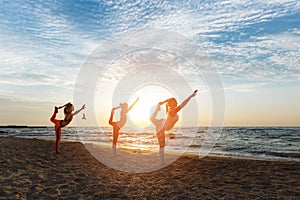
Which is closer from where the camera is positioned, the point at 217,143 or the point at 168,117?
the point at 168,117

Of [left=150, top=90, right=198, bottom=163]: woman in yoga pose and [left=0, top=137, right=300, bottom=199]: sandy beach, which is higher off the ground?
[left=150, top=90, right=198, bottom=163]: woman in yoga pose

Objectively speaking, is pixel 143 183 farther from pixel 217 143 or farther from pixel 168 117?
pixel 217 143

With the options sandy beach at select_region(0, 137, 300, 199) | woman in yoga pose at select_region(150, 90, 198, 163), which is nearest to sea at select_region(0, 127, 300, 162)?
woman in yoga pose at select_region(150, 90, 198, 163)

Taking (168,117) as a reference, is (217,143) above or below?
below

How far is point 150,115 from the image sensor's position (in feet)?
37.6

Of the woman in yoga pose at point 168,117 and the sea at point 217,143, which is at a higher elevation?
the woman in yoga pose at point 168,117

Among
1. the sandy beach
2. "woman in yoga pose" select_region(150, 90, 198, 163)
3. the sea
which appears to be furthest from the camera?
the sea

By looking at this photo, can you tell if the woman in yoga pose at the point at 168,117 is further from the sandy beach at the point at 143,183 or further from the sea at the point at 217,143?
the sandy beach at the point at 143,183

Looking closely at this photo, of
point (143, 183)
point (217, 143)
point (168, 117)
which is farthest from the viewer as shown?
point (217, 143)

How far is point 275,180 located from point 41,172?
8.98 meters

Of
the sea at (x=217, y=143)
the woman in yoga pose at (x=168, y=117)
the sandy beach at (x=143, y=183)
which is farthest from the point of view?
the sea at (x=217, y=143)

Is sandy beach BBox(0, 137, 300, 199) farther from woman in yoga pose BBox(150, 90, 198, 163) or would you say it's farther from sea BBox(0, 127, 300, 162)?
sea BBox(0, 127, 300, 162)

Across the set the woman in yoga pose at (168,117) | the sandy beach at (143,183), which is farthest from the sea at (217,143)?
the sandy beach at (143,183)

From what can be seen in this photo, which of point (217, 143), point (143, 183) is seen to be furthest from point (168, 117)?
point (217, 143)
